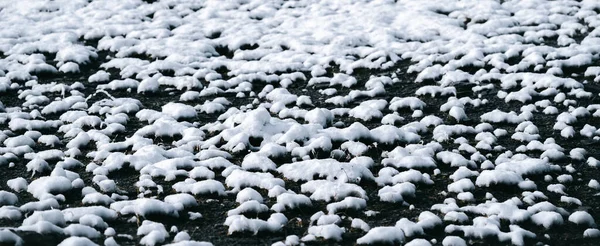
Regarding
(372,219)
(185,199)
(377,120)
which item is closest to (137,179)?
(185,199)

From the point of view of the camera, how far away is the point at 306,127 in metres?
5.80

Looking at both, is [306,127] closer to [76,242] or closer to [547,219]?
[547,219]

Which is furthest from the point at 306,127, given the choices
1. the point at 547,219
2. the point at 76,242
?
the point at 76,242

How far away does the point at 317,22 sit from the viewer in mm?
9742

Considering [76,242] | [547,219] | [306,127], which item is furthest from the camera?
[306,127]

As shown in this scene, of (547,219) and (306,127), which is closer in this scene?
(547,219)

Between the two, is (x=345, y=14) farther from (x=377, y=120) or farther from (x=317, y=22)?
(x=377, y=120)

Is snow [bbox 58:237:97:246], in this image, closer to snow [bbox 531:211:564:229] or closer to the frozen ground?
the frozen ground

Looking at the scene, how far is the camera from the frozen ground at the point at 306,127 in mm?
4137

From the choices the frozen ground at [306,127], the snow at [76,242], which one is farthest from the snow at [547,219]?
the snow at [76,242]

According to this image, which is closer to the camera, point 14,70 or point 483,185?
point 483,185

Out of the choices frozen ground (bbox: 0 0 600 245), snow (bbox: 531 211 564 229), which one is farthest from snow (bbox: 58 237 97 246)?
snow (bbox: 531 211 564 229)

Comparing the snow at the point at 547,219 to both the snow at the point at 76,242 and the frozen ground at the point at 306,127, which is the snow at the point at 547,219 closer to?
the frozen ground at the point at 306,127

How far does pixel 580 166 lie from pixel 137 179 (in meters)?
3.68
